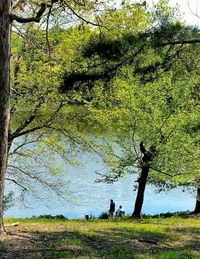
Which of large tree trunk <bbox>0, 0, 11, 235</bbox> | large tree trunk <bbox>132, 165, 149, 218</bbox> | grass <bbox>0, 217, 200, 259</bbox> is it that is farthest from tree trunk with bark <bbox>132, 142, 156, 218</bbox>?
large tree trunk <bbox>0, 0, 11, 235</bbox>

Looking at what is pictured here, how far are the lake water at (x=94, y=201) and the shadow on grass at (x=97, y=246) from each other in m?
15.2

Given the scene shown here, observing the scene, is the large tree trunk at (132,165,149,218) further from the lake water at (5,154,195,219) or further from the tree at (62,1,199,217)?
the lake water at (5,154,195,219)

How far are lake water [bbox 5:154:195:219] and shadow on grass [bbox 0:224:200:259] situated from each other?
15158 millimetres

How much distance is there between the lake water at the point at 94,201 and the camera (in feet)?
97.9

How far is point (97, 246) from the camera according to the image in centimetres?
997

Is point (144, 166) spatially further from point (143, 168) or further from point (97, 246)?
point (97, 246)

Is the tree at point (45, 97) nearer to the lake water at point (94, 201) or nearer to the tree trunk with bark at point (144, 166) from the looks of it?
the tree trunk with bark at point (144, 166)

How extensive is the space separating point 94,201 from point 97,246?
22.8 meters

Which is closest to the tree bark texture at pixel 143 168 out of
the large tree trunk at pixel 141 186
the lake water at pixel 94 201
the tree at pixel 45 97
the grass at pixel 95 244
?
the large tree trunk at pixel 141 186

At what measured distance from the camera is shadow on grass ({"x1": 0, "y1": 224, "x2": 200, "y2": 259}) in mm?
8789

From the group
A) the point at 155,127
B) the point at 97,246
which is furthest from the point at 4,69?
the point at 155,127

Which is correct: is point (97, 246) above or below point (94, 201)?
below

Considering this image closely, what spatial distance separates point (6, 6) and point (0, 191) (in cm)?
390

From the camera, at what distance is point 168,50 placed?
9938 millimetres
